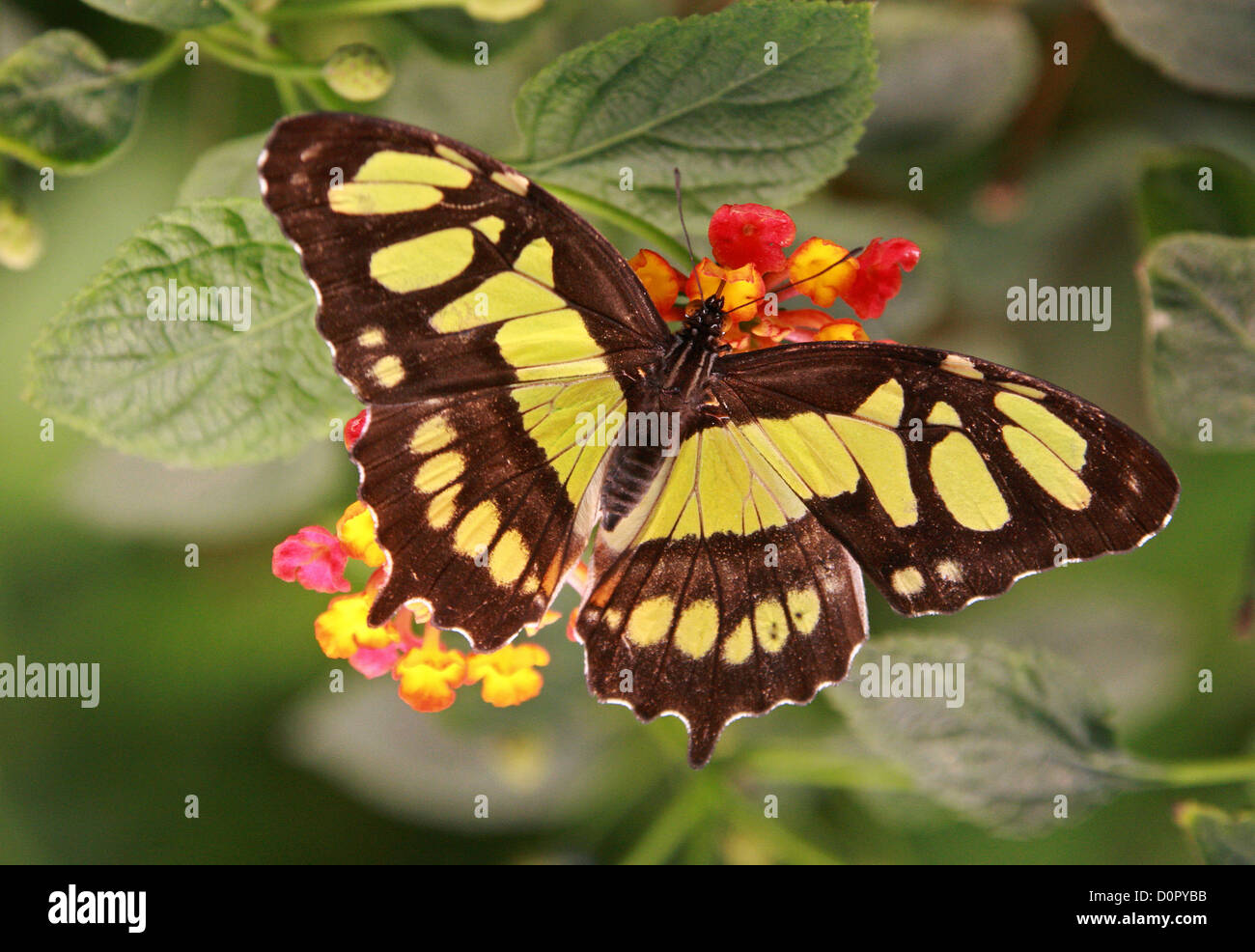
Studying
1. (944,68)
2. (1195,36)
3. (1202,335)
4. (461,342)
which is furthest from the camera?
(944,68)

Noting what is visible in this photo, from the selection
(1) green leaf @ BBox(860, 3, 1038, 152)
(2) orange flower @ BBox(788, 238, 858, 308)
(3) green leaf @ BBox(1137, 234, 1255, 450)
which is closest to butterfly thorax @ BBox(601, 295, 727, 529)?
(2) orange flower @ BBox(788, 238, 858, 308)

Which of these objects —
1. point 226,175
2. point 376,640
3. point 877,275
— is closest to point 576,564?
point 376,640

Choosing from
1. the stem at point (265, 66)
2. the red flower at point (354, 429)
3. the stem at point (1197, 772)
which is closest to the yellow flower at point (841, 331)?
the red flower at point (354, 429)

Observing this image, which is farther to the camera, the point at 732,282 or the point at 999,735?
the point at 999,735

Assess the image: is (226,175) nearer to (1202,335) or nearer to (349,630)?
(349,630)

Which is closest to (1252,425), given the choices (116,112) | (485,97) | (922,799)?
(922,799)

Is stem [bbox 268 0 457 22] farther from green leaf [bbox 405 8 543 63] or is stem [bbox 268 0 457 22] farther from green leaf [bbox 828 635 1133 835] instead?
green leaf [bbox 828 635 1133 835]

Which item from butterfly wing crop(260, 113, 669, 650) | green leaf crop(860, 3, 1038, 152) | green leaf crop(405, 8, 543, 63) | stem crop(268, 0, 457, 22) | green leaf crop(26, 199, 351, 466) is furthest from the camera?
green leaf crop(860, 3, 1038, 152)
